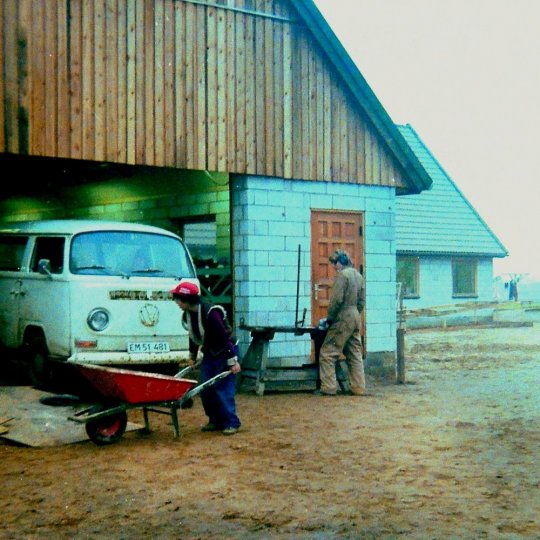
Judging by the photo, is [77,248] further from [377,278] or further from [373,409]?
[377,278]

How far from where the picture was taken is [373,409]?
12023 mm

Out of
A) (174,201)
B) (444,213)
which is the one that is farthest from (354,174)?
(444,213)

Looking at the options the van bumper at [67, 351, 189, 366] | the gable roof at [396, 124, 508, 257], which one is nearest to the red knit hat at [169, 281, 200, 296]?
the van bumper at [67, 351, 189, 366]

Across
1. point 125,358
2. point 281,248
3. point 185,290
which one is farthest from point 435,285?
point 185,290

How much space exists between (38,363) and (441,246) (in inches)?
992

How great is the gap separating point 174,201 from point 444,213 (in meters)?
21.9

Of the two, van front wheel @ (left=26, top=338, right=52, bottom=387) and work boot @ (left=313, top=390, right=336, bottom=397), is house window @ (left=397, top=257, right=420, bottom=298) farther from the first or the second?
van front wheel @ (left=26, top=338, right=52, bottom=387)

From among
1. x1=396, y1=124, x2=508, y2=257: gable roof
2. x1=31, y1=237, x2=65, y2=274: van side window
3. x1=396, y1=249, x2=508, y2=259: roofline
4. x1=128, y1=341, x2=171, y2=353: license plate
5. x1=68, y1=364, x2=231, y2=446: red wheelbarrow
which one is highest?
x1=396, y1=124, x2=508, y2=257: gable roof

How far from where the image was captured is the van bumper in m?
11.4

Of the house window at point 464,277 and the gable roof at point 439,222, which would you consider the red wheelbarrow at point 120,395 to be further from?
the house window at point 464,277

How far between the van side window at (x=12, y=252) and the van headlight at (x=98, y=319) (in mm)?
1719

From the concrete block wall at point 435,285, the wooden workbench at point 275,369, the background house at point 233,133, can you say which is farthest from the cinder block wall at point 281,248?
the concrete block wall at point 435,285

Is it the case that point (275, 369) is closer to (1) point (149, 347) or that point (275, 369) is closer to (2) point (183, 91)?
(1) point (149, 347)

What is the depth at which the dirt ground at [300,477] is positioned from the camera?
6.30 metres
